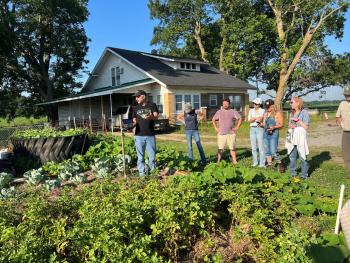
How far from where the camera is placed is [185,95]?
26031 mm

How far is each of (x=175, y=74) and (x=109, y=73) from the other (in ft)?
21.5

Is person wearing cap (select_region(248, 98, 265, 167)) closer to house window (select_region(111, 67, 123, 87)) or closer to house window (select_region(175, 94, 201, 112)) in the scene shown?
house window (select_region(175, 94, 201, 112))

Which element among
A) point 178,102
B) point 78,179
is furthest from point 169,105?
point 78,179

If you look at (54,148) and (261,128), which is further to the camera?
(261,128)

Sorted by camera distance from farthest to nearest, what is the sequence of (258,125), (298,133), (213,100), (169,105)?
(213,100)
(169,105)
(258,125)
(298,133)

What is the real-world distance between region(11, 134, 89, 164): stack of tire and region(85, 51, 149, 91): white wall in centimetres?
1873

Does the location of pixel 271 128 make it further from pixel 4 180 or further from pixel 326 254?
pixel 4 180

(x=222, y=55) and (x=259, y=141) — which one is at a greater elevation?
(x=222, y=55)

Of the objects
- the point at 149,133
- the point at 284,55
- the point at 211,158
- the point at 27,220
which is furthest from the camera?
the point at 284,55

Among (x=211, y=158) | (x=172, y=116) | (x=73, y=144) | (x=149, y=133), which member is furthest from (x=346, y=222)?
(x=172, y=116)

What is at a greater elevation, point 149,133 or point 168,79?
point 168,79

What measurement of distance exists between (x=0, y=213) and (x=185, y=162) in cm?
381

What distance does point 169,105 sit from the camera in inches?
971

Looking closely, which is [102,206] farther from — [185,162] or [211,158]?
[211,158]
